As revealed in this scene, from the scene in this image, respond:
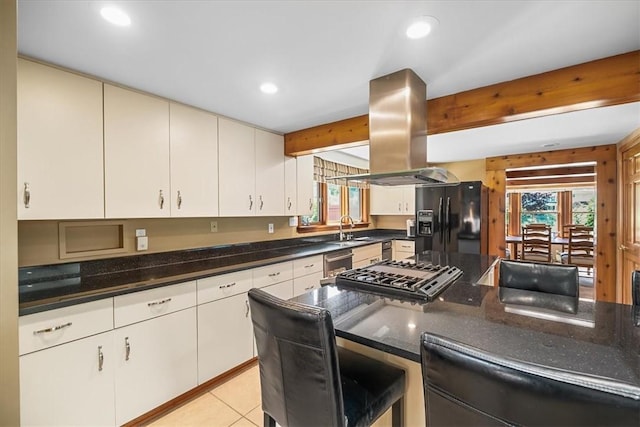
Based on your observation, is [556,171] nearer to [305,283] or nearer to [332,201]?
[332,201]

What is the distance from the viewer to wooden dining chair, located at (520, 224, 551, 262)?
204 inches

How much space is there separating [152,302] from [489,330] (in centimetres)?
191

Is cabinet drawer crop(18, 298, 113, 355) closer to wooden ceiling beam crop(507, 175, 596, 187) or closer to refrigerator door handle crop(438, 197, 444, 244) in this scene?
refrigerator door handle crop(438, 197, 444, 244)

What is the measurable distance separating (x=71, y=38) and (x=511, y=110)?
105 inches

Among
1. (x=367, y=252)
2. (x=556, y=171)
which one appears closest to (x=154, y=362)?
(x=367, y=252)

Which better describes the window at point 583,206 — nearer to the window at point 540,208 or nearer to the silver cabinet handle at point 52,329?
the window at point 540,208

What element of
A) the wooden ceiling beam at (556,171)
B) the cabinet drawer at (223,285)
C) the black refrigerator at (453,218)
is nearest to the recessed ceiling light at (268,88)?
the cabinet drawer at (223,285)

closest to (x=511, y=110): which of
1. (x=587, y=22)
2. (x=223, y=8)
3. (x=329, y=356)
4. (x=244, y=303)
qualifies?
(x=587, y=22)

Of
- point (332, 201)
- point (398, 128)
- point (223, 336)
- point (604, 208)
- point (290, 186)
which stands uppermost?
point (398, 128)

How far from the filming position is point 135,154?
207 cm

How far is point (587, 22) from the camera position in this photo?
53.5 inches

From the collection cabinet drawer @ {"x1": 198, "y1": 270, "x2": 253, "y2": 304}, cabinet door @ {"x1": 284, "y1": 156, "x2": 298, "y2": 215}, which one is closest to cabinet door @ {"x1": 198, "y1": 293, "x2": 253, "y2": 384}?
cabinet drawer @ {"x1": 198, "y1": 270, "x2": 253, "y2": 304}

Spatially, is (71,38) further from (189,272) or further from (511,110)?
(511,110)

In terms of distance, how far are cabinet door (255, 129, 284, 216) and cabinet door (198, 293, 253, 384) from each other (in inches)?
40.3
